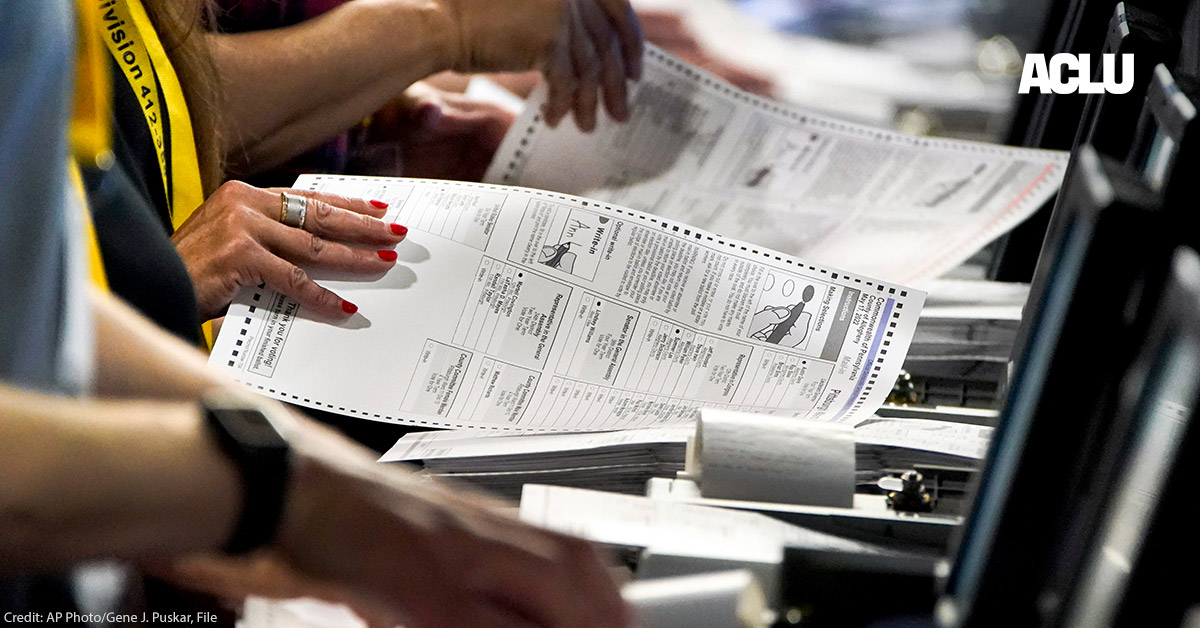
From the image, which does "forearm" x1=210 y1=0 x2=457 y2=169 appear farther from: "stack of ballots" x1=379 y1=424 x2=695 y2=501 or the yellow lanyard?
"stack of ballots" x1=379 y1=424 x2=695 y2=501

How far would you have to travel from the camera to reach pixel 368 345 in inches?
29.2

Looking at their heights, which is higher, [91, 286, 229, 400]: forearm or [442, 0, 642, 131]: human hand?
[442, 0, 642, 131]: human hand

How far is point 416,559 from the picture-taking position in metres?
0.39

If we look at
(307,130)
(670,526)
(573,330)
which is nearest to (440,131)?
(307,130)

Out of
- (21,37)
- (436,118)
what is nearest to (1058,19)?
(436,118)

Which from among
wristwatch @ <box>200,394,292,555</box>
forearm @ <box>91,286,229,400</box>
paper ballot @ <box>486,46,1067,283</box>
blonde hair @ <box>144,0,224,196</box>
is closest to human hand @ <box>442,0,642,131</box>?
paper ballot @ <box>486,46,1067,283</box>

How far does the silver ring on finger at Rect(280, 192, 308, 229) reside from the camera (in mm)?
798

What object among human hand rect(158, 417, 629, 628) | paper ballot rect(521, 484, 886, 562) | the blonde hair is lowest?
paper ballot rect(521, 484, 886, 562)

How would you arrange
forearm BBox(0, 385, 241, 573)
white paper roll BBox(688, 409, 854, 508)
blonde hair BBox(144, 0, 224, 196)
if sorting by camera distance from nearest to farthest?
forearm BBox(0, 385, 241, 573) → white paper roll BBox(688, 409, 854, 508) → blonde hair BBox(144, 0, 224, 196)

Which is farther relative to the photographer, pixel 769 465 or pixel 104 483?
pixel 769 465

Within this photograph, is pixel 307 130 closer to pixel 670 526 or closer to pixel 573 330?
pixel 573 330

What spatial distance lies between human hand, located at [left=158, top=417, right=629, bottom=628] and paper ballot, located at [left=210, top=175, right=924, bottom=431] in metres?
0.29

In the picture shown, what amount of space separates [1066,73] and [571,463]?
0.66 m

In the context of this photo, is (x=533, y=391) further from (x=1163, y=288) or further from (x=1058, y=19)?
(x=1058, y=19)
